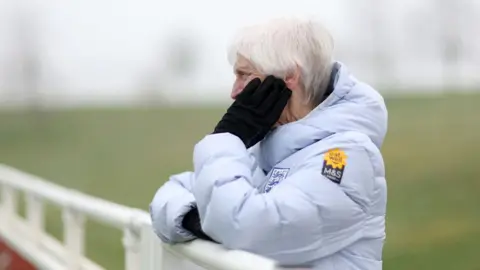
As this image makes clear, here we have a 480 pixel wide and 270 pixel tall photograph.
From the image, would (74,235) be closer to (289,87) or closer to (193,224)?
(193,224)

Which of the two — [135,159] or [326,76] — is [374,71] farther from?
[326,76]

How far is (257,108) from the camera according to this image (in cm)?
127

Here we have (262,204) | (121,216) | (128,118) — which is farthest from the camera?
(128,118)

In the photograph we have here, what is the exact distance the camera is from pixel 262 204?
1.15 meters

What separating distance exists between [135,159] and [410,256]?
250 cm

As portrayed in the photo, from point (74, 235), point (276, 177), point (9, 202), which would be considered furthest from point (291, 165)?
point (9, 202)

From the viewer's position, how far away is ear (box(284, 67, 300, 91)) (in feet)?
4.20

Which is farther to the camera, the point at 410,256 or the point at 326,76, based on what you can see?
the point at 410,256

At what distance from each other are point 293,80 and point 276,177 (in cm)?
16

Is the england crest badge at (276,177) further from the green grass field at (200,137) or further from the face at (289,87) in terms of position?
the green grass field at (200,137)

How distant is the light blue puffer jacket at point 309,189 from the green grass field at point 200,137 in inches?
72.6

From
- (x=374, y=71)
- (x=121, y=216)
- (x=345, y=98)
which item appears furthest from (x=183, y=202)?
(x=374, y=71)

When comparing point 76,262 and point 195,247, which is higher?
point 195,247

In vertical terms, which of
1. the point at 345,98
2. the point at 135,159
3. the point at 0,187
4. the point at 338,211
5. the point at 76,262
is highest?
the point at 345,98
